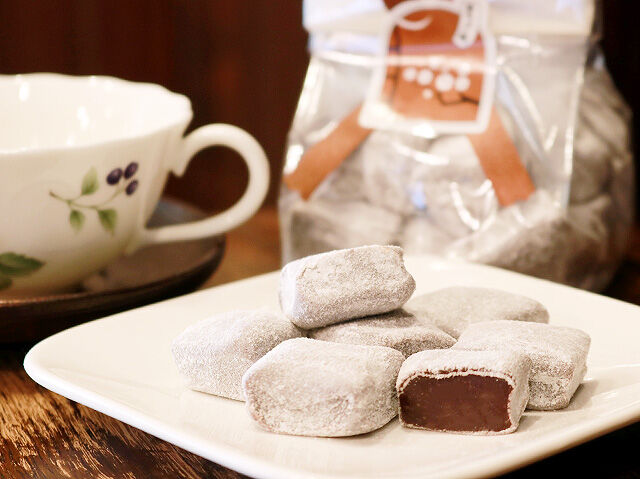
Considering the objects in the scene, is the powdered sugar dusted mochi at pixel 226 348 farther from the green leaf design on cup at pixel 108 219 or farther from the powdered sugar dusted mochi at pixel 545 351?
the green leaf design on cup at pixel 108 219

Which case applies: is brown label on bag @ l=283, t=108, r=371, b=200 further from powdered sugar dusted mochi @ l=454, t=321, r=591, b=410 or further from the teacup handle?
powdered sugar dusted mochi @ l=454, t=321, r=591, b=410

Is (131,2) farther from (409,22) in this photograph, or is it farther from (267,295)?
(267,295)

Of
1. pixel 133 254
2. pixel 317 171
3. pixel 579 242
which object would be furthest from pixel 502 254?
pixel 133 254

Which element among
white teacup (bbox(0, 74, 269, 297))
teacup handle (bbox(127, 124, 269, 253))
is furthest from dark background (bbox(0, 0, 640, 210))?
teacup handle (bbox(127, 124, 269, 253))

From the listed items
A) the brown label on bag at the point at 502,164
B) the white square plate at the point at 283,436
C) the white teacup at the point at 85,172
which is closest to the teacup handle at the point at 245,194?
the white teacup at the point at 85,172

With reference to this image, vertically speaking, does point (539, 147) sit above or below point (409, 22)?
below

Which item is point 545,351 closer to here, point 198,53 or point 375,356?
point 375,356

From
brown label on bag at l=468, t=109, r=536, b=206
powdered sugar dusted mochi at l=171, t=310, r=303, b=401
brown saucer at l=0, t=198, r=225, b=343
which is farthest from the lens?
brown label on bag at l=468, t=109, r=536, b=206
